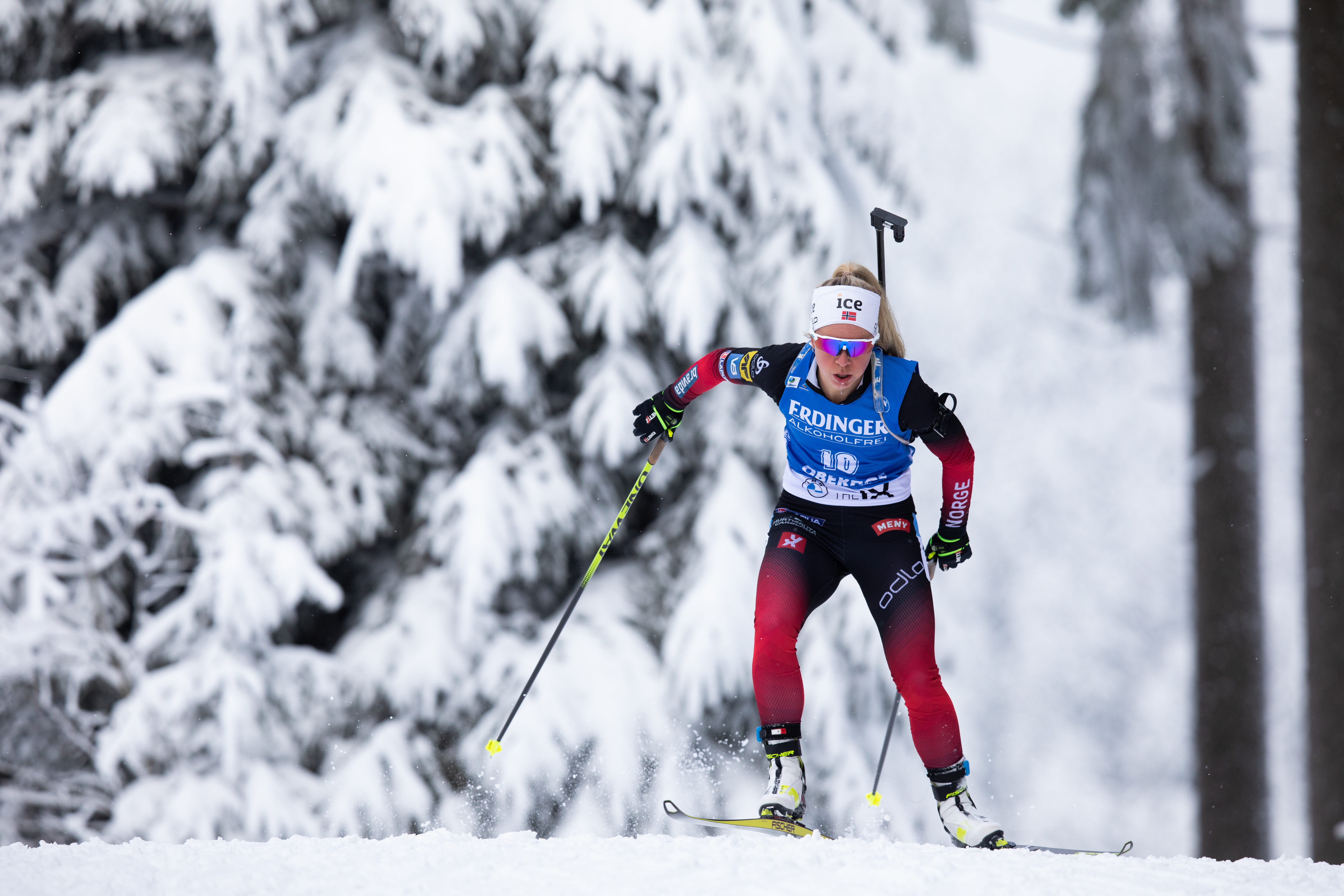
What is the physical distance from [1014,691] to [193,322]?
14733 millimetres

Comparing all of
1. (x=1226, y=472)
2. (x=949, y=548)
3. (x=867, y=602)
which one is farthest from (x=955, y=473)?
(x=1226, y=472)

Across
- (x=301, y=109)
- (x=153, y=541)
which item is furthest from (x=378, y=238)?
(x=153, y=541)

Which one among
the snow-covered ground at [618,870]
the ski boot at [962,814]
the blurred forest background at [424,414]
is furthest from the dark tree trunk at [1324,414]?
the ski boot at [962,814]

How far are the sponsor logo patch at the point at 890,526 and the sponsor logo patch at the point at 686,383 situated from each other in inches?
34.6

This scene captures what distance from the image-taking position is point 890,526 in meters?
3.94

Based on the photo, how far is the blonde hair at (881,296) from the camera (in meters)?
3.87

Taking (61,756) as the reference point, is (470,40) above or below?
above

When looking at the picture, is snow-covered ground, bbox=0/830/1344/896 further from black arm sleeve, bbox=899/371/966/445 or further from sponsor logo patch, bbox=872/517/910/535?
black arm sleeve, bbox=899/371/966/445

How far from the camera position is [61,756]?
7.48 m

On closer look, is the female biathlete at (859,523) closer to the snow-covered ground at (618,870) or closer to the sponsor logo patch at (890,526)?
the sponsor logo patch at (890,526)

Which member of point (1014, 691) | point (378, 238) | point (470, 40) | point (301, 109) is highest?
point (470, 40)

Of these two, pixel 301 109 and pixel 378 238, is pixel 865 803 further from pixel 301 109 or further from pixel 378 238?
pixel 301 109

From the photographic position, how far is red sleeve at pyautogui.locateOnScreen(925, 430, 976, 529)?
390cm

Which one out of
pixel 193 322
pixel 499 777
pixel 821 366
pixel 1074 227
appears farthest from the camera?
pixel 1074 227
